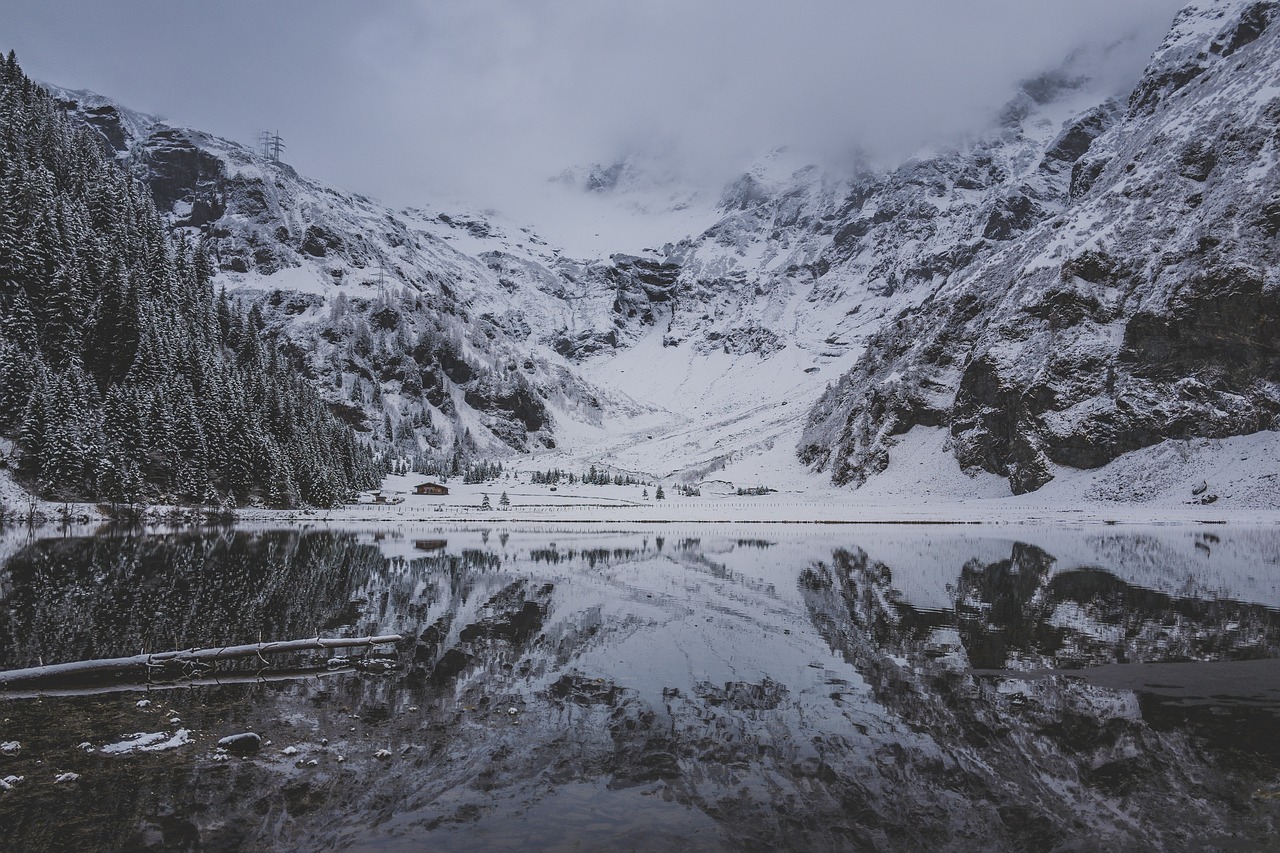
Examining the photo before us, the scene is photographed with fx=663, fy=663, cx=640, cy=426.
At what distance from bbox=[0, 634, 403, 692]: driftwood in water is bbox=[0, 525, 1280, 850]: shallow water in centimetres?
31

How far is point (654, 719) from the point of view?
13883 mm

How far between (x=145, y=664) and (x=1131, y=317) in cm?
12652

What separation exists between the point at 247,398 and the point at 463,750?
94.5 meters

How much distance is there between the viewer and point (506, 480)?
181375mm

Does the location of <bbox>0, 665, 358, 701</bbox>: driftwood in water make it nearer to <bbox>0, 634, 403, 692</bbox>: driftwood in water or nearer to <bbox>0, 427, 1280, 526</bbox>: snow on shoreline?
<bbox>0, 634, 403, 692</bbox>: driftwood in water

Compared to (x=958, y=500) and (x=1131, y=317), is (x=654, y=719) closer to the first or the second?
(x=958, y=500)

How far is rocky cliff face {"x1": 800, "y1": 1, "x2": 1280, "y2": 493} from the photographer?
304 ft

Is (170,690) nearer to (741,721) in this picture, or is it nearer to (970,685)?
(741,721)

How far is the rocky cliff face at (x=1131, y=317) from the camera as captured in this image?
92.8 metres

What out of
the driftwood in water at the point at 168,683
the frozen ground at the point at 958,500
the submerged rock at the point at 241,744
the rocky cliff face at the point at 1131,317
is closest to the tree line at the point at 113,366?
the frozen ground at the point at 958,500

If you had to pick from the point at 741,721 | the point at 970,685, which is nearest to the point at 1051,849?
the point at 741,721

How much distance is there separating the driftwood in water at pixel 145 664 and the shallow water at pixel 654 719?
1.02 ft

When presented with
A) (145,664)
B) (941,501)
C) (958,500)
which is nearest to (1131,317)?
(958,500)

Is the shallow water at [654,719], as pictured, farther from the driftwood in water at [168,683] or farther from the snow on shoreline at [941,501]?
the snow on shoreline at [941,501]
